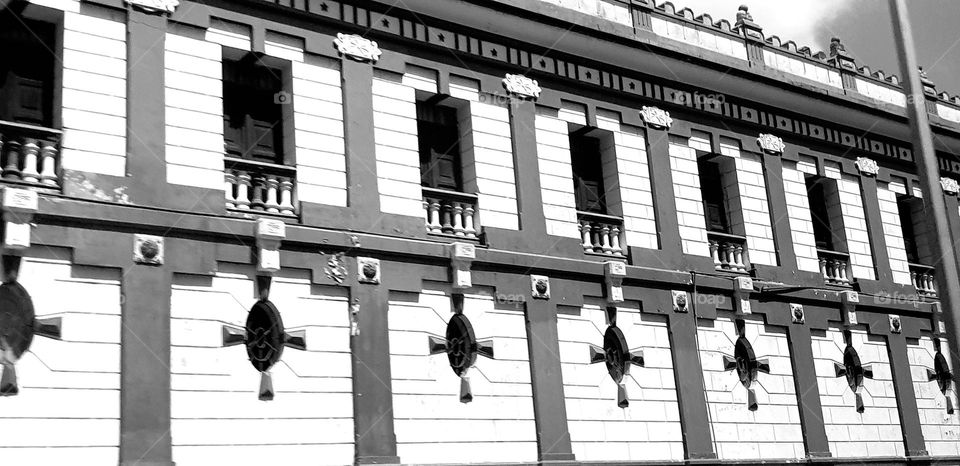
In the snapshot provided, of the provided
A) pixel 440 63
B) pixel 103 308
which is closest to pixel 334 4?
pixel 440 63

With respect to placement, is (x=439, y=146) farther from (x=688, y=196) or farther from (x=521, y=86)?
(x=688, y=196)

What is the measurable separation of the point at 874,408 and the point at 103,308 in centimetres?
1831

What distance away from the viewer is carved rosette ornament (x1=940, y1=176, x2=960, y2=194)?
30828 millimetres

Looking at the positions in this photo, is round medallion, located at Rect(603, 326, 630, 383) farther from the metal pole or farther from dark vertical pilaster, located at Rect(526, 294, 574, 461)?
the metal pole

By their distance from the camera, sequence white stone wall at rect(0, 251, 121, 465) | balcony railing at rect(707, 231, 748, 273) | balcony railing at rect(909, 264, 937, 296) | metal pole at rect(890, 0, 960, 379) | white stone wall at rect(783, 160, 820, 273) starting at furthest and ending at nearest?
balcony railing at rect(909, 264, 937, 296) < white stone wall at rect(783, 160, 820, 273) < balcony railing at rect(707, 231, 748, 273) < white stone wall at rect(0, 251, 121, 465) < metal pole at rect(890, 0, 960, 379)

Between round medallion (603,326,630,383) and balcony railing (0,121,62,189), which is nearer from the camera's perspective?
balcony railing (0,121,62,189)

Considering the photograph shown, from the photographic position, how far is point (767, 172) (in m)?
26.8

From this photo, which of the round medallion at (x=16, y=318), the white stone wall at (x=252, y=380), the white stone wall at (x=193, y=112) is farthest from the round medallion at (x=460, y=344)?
the round medallion at (x=16, y=318)

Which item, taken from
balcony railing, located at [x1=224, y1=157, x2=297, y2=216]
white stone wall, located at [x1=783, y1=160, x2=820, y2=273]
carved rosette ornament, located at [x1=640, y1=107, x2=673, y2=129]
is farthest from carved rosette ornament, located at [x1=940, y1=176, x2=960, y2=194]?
balcony railing, located at [x1=224, y1=157, x2=297, y2=216]

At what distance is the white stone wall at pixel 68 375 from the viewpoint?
1514cm

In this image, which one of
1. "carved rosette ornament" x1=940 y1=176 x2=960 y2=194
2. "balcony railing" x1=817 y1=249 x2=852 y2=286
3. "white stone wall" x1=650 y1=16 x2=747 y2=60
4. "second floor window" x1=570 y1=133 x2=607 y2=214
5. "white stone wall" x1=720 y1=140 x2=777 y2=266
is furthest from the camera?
"carved rosette ornament" x1=940 y1=176 x2=960 y2=194

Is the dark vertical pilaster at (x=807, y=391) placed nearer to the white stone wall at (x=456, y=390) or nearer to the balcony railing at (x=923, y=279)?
the balcony railing at (x=923, y=279)

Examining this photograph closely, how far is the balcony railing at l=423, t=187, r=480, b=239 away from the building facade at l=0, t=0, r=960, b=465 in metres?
0.07

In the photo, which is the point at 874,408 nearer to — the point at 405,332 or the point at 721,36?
the point at 721,36
